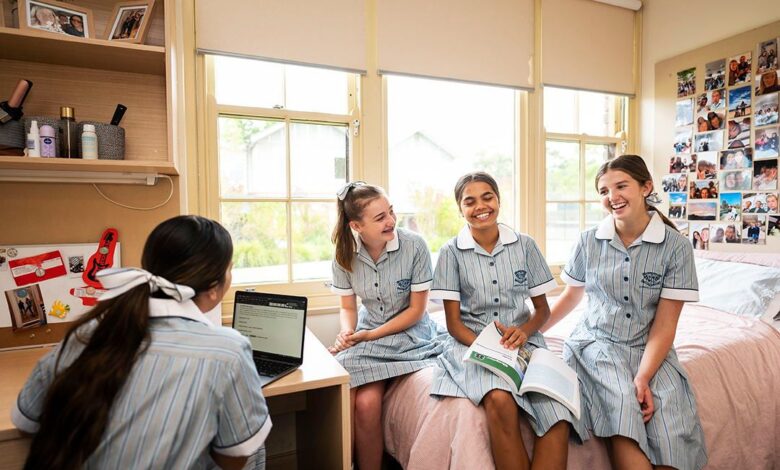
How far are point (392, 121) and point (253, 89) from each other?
74cm

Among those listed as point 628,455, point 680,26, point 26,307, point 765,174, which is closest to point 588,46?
point 680,26

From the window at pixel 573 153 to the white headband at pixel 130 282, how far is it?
244 cm

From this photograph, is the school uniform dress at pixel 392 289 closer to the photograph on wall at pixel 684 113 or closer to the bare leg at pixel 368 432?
the bare leg at pixel 368 432

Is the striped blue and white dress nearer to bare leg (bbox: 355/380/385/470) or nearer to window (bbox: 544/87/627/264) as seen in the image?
bare leg (bbox: 355/380/385/470)

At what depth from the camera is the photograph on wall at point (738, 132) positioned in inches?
96.6

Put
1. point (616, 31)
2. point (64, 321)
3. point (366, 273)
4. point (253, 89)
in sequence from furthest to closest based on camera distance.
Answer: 1. point (616, 31)
2. point (253, 89)
3. point (366, 273)
4. point (64, 321)

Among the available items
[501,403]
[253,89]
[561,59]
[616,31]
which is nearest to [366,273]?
[501,403]

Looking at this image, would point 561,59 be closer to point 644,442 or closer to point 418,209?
point 418,209

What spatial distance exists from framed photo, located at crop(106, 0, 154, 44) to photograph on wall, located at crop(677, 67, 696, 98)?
2.90 meters

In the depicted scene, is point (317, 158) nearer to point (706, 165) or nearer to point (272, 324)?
point (272, 324)

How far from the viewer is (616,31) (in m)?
2.95

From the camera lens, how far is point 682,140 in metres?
2.77

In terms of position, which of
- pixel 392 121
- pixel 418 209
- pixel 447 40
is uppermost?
pixel 447 40

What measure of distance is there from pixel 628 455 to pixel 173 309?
1.24 m
